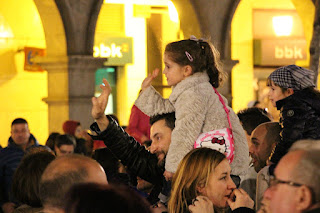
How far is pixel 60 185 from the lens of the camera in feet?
11.9

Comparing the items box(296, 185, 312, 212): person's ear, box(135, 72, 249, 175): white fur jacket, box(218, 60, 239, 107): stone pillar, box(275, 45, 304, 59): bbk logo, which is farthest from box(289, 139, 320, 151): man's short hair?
box(275, 45, 304, 59): bbk logo

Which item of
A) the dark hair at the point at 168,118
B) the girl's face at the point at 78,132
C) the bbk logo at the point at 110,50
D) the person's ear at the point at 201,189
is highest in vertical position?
the bbk logo at the point at 110,50

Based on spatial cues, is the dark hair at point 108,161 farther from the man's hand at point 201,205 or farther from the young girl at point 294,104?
the man's hand at point 201,205

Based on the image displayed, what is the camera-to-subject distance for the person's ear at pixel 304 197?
304cm

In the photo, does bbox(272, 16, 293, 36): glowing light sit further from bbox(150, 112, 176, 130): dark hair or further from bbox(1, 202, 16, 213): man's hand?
bbox(150, 112, 176, 130): dark hair

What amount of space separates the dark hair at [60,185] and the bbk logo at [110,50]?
1418 centimetres

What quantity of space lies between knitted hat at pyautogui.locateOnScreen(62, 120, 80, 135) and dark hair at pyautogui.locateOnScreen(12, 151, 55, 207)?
6408 millimetres

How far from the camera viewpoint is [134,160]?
5.20 metres

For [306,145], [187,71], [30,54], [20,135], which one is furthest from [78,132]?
[306,145]

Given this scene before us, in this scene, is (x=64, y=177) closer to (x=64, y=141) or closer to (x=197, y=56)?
(x=197, y=56)

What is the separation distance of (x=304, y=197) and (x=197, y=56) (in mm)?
2287

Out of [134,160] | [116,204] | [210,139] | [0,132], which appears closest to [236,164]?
[210,139]

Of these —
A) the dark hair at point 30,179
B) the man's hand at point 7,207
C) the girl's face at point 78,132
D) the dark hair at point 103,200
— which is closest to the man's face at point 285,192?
the dark hair at point 103,200

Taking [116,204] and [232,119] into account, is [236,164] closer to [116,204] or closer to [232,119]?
[232,119]
